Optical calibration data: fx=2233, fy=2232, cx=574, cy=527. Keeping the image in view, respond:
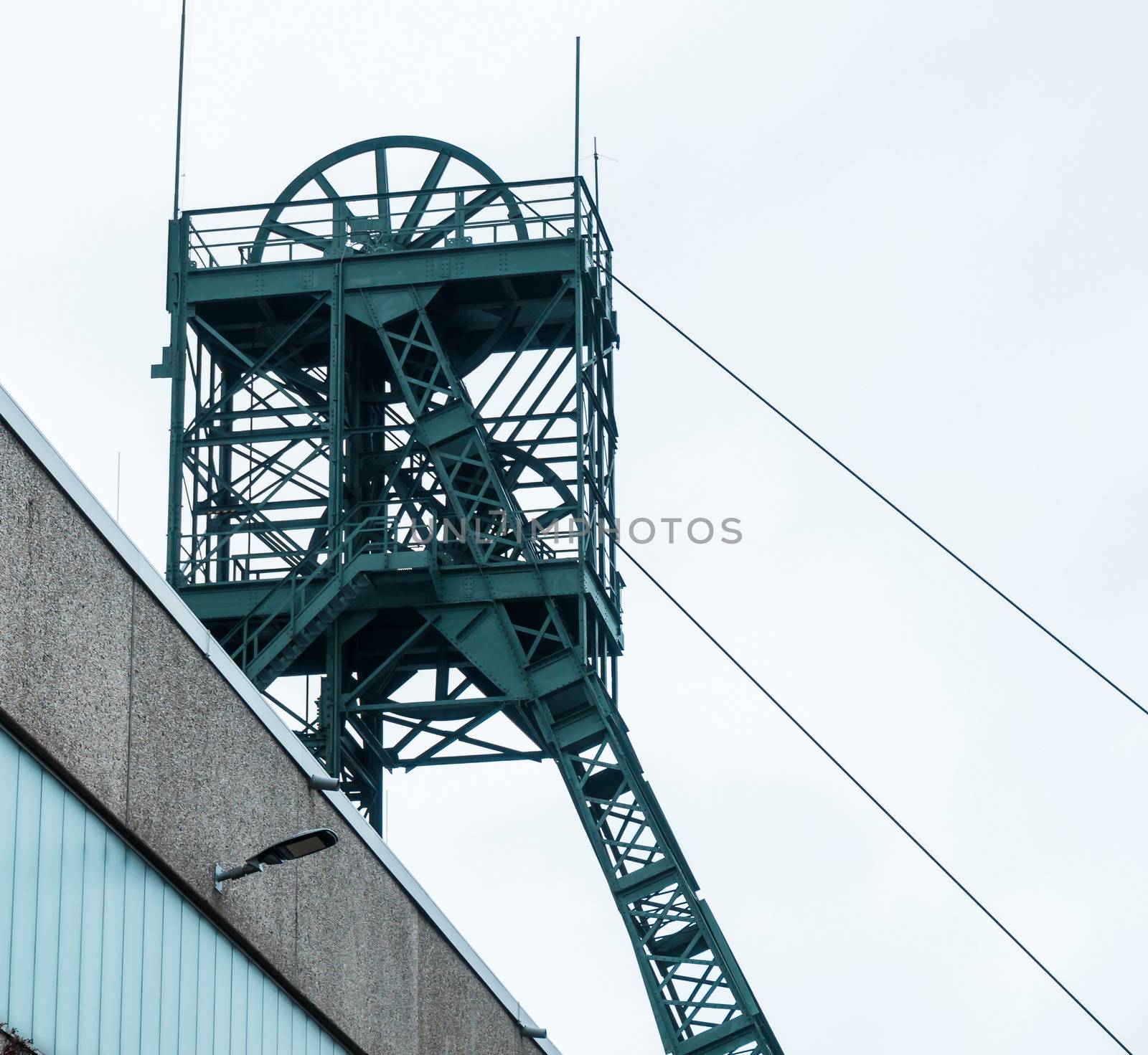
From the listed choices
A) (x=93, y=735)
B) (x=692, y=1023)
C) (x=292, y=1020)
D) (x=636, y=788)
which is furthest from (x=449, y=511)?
(x=93, y=735)

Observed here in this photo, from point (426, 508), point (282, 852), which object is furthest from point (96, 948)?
point (426, 508)

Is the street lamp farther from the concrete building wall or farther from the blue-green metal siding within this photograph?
the blue-green metal siding

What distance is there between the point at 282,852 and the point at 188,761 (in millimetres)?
680

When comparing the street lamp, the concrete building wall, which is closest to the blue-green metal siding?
the concrete building wall

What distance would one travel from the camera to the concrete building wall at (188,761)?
9.94 metres

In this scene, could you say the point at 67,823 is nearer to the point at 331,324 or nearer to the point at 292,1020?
the point at 292,1020

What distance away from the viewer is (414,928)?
15023 mm

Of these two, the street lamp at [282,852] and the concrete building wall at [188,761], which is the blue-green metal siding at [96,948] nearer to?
the concrete building wall at [188,761]

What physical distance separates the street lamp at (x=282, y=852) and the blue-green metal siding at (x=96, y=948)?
0.88 feet

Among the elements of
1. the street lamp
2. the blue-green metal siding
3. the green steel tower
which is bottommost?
the blue-green metal siding

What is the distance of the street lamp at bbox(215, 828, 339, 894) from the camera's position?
11.3m

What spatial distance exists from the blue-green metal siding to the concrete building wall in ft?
0.46

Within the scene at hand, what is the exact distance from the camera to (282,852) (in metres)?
11.5

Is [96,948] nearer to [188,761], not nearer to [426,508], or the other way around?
[188,761]
